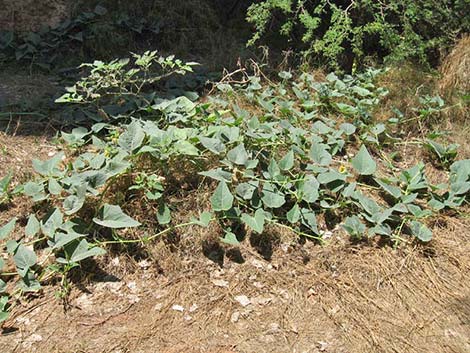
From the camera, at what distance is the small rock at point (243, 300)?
2.42 m

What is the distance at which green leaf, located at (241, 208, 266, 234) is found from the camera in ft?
8.27

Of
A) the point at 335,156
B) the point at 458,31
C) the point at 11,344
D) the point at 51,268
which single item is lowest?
the point at 11,344

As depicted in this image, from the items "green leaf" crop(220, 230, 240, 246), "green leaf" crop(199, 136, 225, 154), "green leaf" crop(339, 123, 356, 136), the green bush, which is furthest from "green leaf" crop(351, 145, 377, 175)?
the green bush

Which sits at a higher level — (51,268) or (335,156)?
(335,156)

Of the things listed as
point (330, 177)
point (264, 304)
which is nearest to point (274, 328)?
point (264, 304)

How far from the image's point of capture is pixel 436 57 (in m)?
4.27

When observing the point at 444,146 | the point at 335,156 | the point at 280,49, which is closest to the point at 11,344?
the point at 335,156

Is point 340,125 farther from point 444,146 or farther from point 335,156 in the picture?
point 444,146

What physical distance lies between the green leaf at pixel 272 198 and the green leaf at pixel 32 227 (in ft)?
3.58

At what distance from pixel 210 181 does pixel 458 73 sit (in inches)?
89.4

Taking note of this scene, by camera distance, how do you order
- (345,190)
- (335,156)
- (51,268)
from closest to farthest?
1. (51,268)
2. (345,190)
3. (335,156)

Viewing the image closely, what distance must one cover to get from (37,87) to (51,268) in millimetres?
1874

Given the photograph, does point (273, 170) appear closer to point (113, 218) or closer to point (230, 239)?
point (230, 239)

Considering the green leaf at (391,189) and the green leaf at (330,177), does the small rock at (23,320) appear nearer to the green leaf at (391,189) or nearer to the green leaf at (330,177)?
the green leaf at (330,177)
